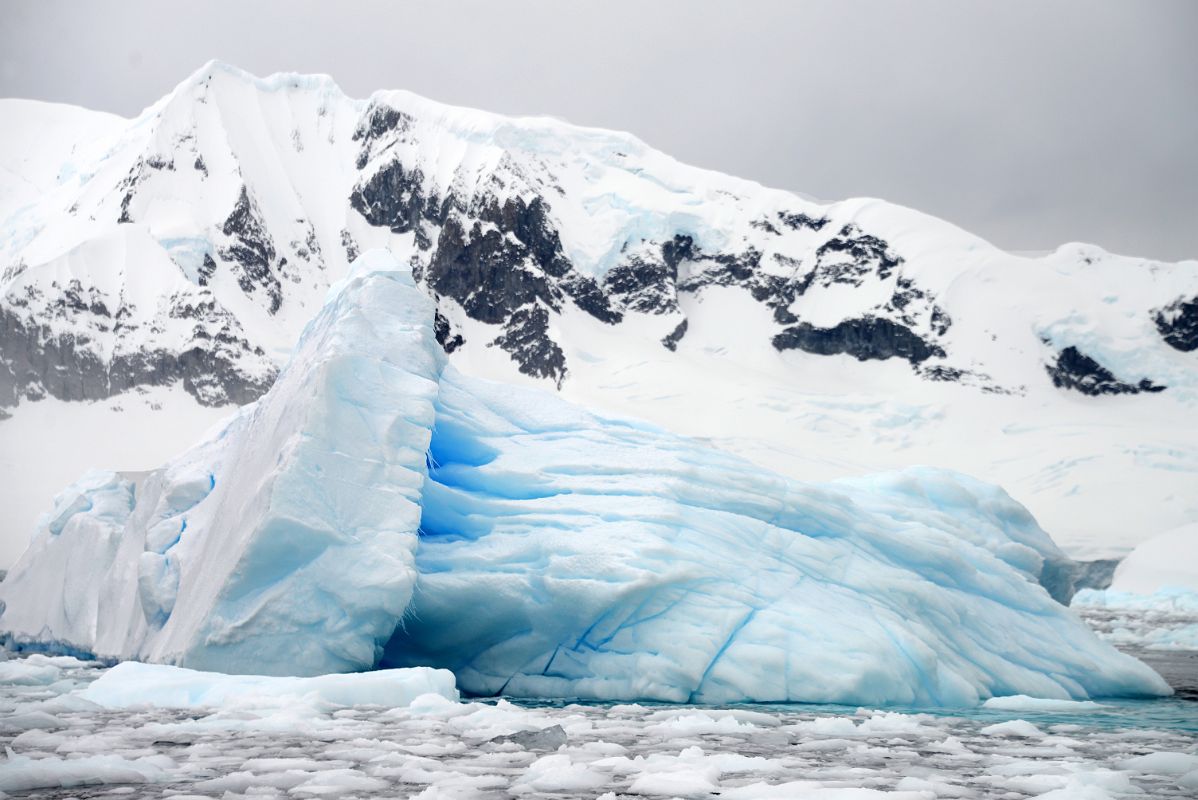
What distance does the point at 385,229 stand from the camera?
101 metres

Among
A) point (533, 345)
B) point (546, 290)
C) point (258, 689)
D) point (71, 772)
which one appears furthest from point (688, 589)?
point (546, 290)

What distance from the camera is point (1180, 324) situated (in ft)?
258

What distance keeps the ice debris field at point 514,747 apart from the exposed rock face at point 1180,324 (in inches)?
3057

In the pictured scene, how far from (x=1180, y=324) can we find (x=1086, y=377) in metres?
7.34

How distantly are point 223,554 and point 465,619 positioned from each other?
2402 mm

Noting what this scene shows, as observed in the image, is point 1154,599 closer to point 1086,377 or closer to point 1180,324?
point 1086,377

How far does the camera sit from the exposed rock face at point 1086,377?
77688 millimetres

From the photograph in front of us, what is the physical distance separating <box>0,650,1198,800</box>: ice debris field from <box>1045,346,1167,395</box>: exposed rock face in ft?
245

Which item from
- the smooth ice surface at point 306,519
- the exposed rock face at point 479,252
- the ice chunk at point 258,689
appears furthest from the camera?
the exposed rock face at point 479,252

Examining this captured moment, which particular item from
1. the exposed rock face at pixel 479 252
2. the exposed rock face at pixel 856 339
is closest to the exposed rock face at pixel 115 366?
the exposed rock face at pixel 479 252

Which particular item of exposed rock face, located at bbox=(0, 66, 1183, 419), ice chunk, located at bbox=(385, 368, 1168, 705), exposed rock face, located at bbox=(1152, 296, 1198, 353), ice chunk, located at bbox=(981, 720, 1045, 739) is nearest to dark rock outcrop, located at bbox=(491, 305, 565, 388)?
exposed rock face, located at bbox=(0, 66, 1183, 419)

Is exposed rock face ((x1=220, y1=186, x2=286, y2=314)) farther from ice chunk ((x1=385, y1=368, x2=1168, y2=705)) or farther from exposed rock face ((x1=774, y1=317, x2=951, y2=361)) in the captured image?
ice chunk ((x1=385, y1=368, x2=1168, y2=705))

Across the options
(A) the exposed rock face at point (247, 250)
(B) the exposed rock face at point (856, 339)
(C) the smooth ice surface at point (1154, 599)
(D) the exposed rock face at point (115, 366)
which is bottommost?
(C) the smooth ice surface at point (1154, 599)

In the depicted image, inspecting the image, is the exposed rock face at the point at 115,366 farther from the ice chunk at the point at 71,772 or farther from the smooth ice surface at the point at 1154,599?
the ice chunk at the point at 71,772
